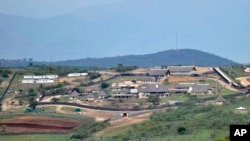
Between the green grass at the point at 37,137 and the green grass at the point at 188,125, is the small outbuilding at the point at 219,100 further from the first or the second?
the green grass at the point at 37,137

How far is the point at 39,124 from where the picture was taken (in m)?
52.0

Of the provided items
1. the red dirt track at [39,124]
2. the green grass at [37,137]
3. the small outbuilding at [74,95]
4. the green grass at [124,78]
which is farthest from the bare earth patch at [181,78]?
the green grass at [37,137]

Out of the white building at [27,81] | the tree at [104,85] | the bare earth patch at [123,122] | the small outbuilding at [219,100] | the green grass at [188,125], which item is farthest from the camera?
the white building at [27,81]

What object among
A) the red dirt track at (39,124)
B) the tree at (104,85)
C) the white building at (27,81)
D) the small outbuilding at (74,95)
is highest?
the white building at (27,81)

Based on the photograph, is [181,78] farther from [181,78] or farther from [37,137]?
[37,137]

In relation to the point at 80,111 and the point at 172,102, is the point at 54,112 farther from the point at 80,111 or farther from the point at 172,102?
the point at 172,102

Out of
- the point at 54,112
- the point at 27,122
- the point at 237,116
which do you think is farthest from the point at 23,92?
the point at 237,116

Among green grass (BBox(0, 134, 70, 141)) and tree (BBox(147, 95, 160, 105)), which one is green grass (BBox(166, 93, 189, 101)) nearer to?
tree (BBox(147, 95, 160, 105))

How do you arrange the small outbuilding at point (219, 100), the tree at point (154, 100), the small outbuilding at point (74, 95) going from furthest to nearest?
the small outbuilding at point (74, 95)
the tree at point (154, 100)
the small outbuilding at point (219, 100)

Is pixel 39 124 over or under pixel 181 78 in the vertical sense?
under

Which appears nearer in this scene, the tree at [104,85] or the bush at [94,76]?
the tree at [104,85]

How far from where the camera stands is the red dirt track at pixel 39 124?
164ft

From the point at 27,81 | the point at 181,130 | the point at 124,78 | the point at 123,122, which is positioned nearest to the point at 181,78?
the point at 124,78

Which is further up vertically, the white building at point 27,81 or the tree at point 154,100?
the white building at point 27,81
